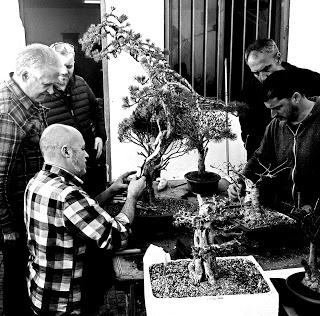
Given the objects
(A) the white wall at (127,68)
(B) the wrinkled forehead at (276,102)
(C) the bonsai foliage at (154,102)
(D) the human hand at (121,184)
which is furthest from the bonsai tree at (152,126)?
(A) the white wall at (127,68)

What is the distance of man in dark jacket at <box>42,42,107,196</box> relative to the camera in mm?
3578

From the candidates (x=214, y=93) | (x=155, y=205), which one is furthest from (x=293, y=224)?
(x=214, y=93)

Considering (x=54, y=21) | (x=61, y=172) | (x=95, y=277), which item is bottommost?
(x=95, y=277)

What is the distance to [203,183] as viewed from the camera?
108 inches

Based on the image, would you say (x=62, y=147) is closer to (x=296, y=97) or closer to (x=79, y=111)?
(x=296, y=97)

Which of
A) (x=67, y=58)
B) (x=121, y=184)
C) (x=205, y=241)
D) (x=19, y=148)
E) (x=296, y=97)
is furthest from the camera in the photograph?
(x=67, y=58)

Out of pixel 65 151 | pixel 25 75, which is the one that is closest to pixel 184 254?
pixel 65 151

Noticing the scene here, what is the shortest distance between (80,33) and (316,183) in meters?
6.57

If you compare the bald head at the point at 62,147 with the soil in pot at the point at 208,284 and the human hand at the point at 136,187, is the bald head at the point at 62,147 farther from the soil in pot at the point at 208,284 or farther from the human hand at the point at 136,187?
the soil in pot at the point at 208,284

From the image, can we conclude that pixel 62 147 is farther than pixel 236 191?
No

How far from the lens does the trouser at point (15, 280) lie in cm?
230

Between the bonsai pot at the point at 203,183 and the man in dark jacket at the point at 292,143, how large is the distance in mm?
209

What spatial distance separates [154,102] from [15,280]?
46.1 inches

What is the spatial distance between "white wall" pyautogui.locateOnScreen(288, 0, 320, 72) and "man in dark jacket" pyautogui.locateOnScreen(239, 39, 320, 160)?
3.38 ft
